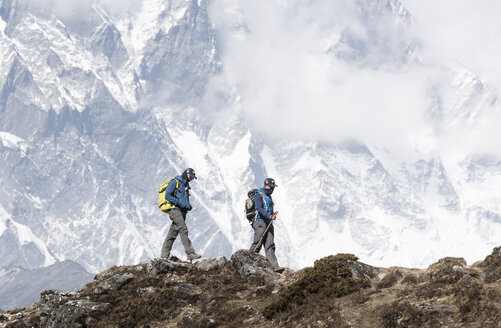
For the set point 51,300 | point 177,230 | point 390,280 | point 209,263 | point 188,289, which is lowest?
point 390,280

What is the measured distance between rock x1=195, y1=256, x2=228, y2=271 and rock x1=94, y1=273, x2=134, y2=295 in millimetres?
2513

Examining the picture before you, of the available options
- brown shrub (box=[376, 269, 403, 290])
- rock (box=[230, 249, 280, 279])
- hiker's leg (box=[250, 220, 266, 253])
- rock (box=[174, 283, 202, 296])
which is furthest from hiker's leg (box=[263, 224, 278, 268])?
brown shrub (box=[376, 269, 403, 290])

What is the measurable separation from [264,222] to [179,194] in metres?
3.46

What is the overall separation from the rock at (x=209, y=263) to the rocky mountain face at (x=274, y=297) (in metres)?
0.04

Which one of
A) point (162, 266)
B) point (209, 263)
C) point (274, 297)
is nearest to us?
point (274, 297)

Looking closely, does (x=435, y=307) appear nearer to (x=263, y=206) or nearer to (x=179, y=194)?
(x=263, y=206)

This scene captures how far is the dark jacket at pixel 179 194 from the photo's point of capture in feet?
82.3

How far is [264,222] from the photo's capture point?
26094mm

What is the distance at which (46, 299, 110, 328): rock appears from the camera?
19.2m

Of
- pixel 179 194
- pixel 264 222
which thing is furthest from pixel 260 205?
pixel 179 194

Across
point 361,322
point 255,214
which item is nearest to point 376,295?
point 361,322

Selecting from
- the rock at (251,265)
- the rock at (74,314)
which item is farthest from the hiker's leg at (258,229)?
the rock at (74,314)

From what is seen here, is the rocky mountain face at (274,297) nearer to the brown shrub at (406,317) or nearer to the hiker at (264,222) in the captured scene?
the brown shrub at (406,317)

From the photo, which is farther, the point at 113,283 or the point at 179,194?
the point at 179,194
